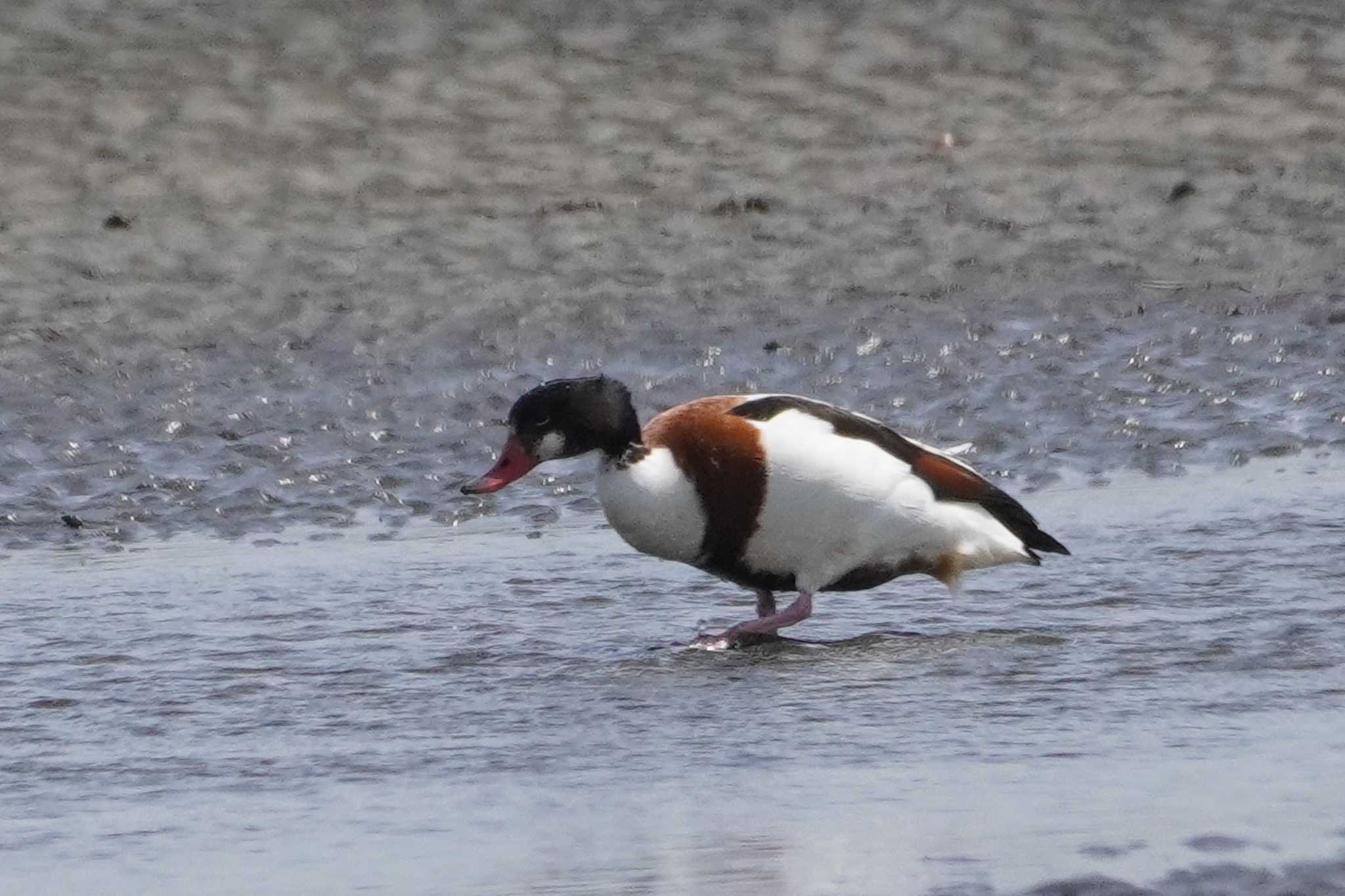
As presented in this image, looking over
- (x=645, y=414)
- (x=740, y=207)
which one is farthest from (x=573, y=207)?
(x=645, y=414)

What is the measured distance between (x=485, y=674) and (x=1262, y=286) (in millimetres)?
5051

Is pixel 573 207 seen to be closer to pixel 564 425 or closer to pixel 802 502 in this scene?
pixel 564 425

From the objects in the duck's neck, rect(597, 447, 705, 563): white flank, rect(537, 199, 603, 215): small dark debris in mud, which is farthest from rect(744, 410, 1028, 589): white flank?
rect(537, 199, 603, 215): small dark debris in mud

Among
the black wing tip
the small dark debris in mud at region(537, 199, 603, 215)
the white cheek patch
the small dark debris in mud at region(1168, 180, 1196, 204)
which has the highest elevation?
the small dark debris in mud at region(537, 199, 603, 215)

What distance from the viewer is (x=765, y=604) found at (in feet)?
22.3

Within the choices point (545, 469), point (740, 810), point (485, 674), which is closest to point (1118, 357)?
point (545, 469)

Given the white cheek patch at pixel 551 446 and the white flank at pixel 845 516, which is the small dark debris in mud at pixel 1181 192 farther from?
the white cheek patch at pixel 551 446

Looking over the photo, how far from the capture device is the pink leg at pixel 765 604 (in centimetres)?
677

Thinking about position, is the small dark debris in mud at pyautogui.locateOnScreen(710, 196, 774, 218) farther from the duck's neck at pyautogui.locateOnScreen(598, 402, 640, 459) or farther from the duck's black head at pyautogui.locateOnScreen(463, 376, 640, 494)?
the duck's neck at pyautogui.locateOnScreen(598, 402, 640, 459)

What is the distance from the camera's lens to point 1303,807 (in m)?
4.50

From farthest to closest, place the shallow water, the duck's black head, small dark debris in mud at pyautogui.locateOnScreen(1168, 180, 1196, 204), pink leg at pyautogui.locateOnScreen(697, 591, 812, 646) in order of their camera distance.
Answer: small dark debris in mud at pyautogui.locateOnScreen(1168, 180, 1196, 204), the duck's black head, pink leg at pyautogui.locateOnScreen(697, 591, 812, 646), the shallow water

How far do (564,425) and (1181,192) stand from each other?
5.21m

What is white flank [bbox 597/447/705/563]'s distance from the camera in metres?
6.49

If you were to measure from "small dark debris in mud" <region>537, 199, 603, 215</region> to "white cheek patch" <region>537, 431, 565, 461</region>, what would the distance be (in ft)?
14.5
